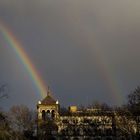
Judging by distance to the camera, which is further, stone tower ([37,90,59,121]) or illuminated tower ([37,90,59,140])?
stone tower ([37,90,59,121])

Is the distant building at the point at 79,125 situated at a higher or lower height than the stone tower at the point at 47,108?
lower

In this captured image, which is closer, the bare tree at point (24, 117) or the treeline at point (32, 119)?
Result: the treeline at point (32, 119)

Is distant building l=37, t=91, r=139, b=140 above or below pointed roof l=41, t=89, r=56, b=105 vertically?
below

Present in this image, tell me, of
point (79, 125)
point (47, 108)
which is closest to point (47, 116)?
point (47, 108)

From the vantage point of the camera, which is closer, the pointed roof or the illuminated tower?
the illuminated tower

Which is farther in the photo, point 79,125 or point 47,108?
point 47,108

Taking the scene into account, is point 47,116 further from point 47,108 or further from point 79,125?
point 79,125

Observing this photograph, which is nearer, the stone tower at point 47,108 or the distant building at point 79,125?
the distant building at point 79,125

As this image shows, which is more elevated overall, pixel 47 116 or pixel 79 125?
pixel 47 116

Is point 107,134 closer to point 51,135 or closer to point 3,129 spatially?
point 51,135

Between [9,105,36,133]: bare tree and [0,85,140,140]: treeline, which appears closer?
[0,85,140,140]: treeline

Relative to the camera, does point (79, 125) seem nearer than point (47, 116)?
Yes

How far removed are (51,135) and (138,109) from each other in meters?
50.3

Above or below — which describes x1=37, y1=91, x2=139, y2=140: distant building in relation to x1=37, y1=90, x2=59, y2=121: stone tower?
below
